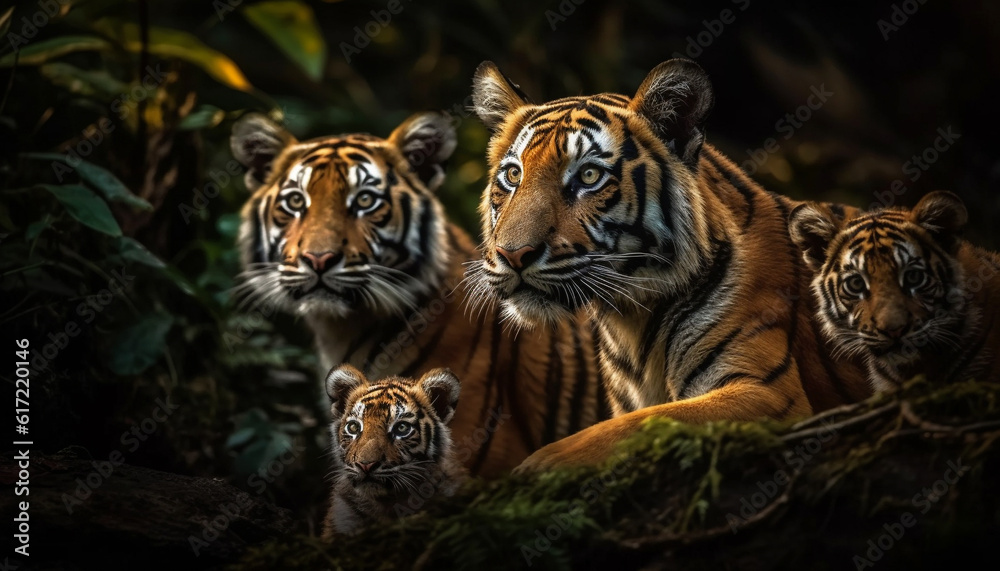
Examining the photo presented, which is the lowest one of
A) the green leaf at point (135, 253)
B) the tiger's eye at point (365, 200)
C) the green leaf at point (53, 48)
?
the green leaf at point (135, 253)

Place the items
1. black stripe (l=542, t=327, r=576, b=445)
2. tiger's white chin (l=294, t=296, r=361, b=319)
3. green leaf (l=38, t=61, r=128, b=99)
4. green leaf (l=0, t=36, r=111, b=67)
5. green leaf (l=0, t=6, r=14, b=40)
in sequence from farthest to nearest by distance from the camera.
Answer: green leaf (l=38, t=61, r=128, b=99)
green leaf (l=0, t=36, r=111, b=67)
green leaf (l=0, t=6, r=14, b=40)
black stripe (l=542, t=327, r=576, b=445)
tiger's white chin (l=294, t=296, r=361, b=319)

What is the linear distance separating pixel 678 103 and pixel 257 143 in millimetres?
1777

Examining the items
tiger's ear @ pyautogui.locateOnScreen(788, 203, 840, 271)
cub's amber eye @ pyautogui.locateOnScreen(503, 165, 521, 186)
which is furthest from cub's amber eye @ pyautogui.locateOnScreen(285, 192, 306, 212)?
tiger's ear @ pyautogui.locateOnScreen(788, 203, 840, 271)

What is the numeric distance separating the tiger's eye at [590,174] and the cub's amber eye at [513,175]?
0.18m

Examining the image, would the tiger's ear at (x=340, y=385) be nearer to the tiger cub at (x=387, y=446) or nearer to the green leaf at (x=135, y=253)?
the tiger cub at (x=387, y=446)

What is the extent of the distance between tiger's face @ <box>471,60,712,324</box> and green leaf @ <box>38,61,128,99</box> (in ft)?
7.06

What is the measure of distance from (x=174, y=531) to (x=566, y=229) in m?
1.28

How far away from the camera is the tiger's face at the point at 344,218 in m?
3.27

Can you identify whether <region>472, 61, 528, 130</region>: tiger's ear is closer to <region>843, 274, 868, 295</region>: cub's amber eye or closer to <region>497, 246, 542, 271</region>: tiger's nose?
<region>497, 246, 542, 271</region>: tiger's nose

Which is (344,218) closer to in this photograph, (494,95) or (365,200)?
(365,200)

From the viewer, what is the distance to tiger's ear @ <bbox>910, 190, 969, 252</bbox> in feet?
8.19

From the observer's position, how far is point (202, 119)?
411 cm

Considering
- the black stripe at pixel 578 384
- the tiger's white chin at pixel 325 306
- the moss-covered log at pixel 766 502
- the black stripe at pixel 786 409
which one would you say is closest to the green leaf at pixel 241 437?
the tiger's white chin at pixel 325 306

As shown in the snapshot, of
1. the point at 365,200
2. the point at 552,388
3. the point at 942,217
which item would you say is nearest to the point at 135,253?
the point at 365,200
